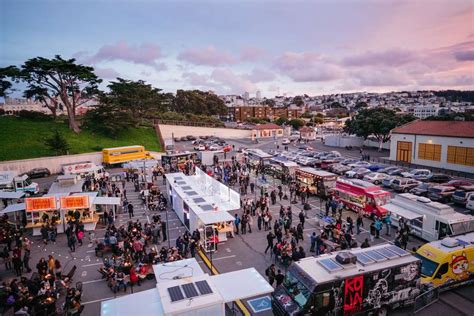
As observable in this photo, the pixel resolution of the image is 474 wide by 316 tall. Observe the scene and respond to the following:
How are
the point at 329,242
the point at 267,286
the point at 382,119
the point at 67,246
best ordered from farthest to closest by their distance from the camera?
the point at 382,119 → the point at 67,246 → the point at 329,242 → the point at 267,286

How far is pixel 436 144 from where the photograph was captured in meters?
40.2

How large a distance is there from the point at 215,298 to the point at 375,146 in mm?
57099

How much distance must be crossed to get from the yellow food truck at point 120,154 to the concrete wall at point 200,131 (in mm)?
22677

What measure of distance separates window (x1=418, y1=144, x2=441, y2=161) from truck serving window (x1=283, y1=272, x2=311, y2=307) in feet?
126

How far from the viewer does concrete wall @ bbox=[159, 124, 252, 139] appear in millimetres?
68625

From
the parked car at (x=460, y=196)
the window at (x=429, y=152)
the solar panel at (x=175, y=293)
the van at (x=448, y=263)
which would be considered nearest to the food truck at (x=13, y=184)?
the solar panel at (x=175, y=293)

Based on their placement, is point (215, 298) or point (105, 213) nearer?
point (215, 298)

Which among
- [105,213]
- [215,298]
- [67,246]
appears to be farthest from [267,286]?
[105,213]

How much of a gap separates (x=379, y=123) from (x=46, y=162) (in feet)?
162

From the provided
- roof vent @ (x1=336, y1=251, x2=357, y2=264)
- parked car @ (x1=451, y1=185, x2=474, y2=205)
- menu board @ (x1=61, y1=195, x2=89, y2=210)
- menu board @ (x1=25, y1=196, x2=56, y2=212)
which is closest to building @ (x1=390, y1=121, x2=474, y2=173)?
parked car @ (x1=451, y1=185, x2=474, y2=205)

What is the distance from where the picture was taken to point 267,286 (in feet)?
31.7

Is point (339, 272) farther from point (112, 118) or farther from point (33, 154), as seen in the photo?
point (112, 118)

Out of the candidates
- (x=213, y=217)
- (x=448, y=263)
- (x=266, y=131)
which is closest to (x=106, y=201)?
(x=213, y=217)

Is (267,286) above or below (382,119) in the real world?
below
